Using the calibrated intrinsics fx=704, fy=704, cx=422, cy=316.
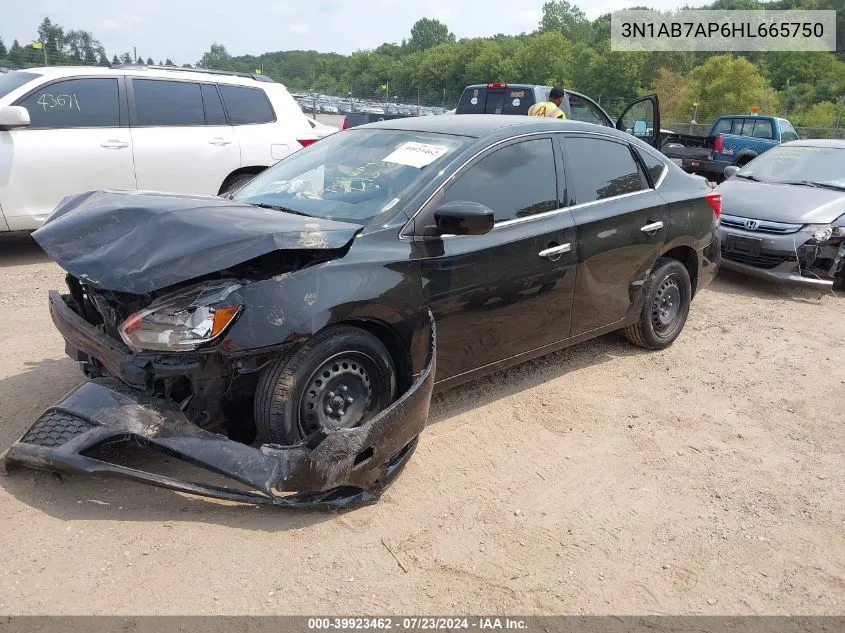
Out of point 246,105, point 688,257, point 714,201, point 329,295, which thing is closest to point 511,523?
point 329,295

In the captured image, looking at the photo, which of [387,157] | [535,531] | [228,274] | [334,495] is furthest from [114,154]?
[535,531]

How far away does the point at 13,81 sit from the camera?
7.17 m

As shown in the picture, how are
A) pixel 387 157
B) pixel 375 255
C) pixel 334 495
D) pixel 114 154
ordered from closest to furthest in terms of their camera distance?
pixel 334 495
pixel 375 255
pixel 387 157
pixel 114 154

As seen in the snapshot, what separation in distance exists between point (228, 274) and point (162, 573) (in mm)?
1238

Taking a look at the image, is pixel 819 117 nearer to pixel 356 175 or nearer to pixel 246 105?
pixel 246 105

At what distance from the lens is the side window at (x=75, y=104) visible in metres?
7.06

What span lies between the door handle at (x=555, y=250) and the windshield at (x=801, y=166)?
539 cm

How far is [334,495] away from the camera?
3.08m

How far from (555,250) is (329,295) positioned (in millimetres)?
1641

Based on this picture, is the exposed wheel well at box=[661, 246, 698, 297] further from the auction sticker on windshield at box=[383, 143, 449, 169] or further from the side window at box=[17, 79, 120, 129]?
the side window at box=[17, 79, 120, 129]

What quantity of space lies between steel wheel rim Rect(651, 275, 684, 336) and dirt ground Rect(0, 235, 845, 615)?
0.71 metres

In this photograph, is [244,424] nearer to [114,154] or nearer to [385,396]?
[385,396]

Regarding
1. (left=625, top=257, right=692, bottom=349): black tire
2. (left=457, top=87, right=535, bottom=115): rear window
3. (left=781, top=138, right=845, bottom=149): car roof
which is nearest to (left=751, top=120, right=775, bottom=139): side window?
(left=457, top=87, right=535, bottom=115): rear window

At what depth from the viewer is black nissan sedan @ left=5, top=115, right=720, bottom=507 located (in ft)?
9.56
